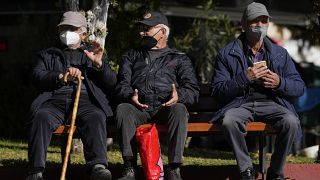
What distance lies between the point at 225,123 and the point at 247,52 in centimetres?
84

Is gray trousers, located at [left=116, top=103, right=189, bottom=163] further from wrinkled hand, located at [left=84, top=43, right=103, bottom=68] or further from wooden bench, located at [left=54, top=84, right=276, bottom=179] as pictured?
wrinkled hand, located at [left=84, top=43, right=103, bottom=68]

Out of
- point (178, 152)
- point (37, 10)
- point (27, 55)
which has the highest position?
point (178, 152)

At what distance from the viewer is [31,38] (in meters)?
18.5

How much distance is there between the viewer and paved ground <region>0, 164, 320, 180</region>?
7.06 meters

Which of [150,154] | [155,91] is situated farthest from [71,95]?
[150,154]

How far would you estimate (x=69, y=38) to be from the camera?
22.4 ft

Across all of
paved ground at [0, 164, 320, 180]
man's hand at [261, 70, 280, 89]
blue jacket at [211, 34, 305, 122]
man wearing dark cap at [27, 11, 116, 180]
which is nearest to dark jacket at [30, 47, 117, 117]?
man wearing dark cap at [27, 11, 116, 180]

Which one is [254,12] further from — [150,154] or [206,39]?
[206,39]

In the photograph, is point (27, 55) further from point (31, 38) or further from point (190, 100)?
point (190, 100)

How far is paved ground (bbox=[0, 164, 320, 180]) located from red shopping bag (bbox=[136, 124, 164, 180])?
0.69 metres

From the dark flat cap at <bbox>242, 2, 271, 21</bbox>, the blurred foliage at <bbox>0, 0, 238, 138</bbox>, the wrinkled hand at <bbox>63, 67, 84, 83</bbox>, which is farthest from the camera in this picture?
the blurred foliage at <bbox>0, 0, 238, 138</bbox>

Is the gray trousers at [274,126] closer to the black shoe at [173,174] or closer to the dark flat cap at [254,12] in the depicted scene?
the black shoe at [173,174]

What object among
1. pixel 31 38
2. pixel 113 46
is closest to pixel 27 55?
pixel 31 38

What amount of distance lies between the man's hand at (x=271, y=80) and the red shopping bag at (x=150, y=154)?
1104 millimetres
